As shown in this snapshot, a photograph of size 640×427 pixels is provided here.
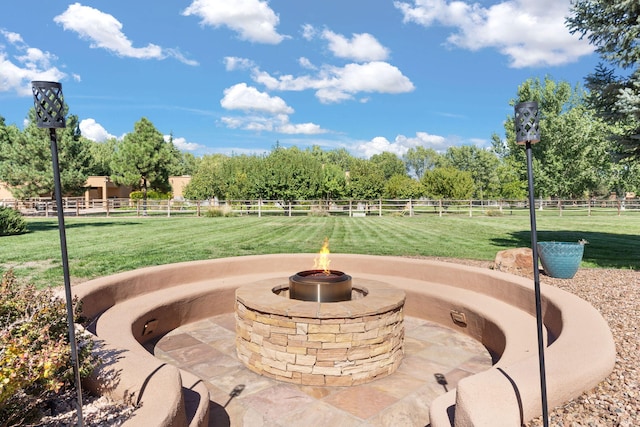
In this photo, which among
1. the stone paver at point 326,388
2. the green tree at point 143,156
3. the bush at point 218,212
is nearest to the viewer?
the stone paver at point 326,388

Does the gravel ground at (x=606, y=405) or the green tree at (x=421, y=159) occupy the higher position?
the green tree at (x=421, y=159)

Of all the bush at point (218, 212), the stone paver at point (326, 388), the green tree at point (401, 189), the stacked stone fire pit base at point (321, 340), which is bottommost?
the stone paver at point (326, 388)

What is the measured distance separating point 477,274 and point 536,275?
15.5 feet

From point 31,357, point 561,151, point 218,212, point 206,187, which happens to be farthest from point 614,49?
point 206,187

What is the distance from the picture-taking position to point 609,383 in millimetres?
3396

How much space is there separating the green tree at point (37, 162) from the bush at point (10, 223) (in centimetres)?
1738

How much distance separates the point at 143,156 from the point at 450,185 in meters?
32.0

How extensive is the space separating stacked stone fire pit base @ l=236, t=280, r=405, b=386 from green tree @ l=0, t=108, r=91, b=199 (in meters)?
34.2

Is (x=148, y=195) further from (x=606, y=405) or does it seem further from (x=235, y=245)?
(x=606, y=405)

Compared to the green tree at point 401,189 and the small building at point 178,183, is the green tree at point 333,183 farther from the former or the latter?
the small building at point 178,183

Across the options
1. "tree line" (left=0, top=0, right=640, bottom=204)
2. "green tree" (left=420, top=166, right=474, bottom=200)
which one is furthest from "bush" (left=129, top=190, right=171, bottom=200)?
"green tree" (left=420, top=166, right=474, bottom=200)

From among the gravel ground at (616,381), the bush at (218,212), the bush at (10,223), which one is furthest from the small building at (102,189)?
the gravel ground at (616,381)

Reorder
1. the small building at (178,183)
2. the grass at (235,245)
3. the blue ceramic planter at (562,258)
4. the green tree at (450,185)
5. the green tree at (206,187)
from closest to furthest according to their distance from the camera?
the blue ceramic planter at (562,258)
the grass at (235,245)
the green tree at (450,185)
the green tree at (206,187)
the small building at (178,183)

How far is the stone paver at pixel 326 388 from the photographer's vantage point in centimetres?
400
